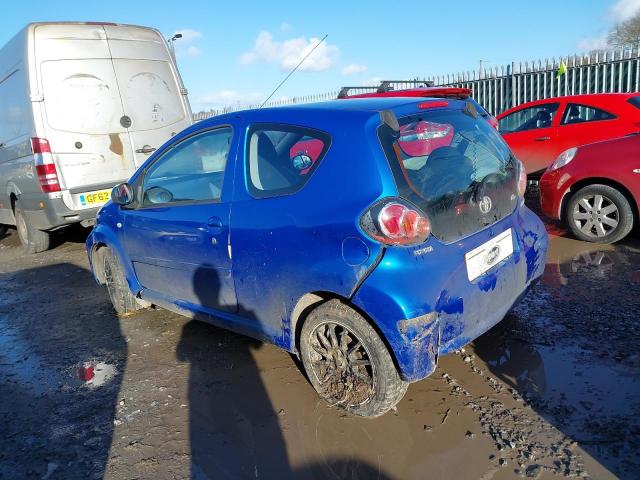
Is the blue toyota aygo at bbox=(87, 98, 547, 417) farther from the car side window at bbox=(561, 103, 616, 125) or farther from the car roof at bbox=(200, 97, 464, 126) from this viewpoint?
the car side window at bbox=(561, 103, 616, 125)

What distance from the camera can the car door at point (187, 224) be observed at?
→ 10.5ft

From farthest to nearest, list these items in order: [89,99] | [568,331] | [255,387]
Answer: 1. [89,99]
2. [568,331]
3. [255,387]

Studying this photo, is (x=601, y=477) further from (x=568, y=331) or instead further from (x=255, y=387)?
(x=255, y=387)

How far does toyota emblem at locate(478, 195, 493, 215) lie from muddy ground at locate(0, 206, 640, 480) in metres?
1.02

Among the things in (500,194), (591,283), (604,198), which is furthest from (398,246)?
(604,198)

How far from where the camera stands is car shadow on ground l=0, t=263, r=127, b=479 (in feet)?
8.84

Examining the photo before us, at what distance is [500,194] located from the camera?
9.68 ft

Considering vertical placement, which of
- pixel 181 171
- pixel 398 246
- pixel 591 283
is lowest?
pixel 591 283

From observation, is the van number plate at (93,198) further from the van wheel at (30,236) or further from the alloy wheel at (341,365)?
the alloy wheel at (341,365)

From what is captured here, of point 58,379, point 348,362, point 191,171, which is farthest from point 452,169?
point 58,379

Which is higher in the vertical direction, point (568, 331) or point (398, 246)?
point (398, 246)

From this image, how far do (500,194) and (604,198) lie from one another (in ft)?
9.75

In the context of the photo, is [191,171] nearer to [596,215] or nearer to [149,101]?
[149,101]

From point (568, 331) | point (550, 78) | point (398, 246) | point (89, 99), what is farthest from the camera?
point (550, 78)
